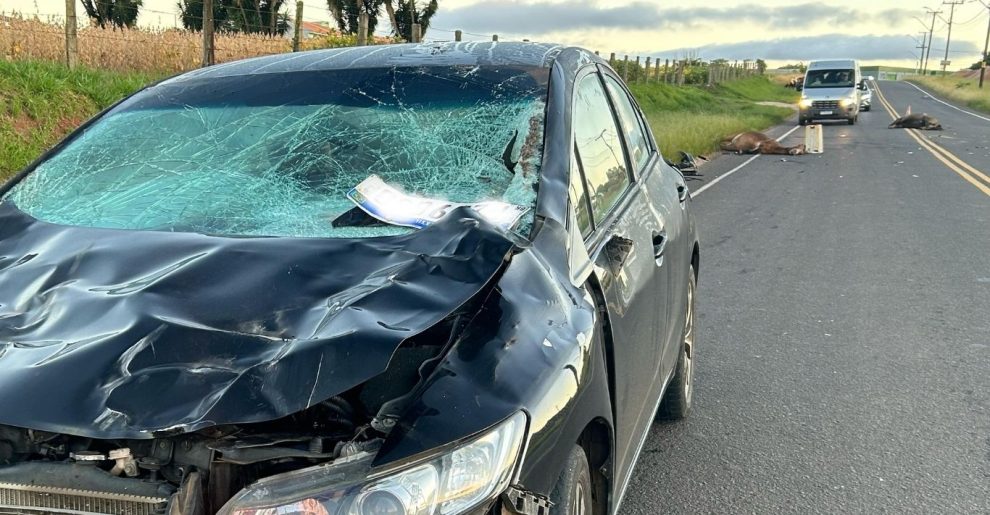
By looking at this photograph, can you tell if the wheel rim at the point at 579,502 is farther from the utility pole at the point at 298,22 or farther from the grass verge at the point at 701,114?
the utility pole at the point at 298,22

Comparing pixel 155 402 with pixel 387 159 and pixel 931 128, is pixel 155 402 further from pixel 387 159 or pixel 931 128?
pixel 931 128

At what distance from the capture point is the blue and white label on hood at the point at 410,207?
2.34 meters

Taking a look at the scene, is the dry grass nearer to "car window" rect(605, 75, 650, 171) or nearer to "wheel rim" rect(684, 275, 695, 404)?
"car window" rect(605, 75, 650, 171)

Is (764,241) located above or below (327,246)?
below

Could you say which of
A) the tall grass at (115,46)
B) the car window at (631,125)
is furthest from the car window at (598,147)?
the tall grass at (115,46)

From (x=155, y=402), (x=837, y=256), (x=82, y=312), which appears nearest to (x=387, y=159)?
(x=82, y=312)

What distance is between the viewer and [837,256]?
8133mm

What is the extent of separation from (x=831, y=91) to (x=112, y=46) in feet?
78.1

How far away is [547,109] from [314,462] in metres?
1.53

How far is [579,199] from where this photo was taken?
2.54m

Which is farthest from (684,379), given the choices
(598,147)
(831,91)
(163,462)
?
(831,91)

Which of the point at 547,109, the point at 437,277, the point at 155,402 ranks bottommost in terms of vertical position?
the point at 155,402

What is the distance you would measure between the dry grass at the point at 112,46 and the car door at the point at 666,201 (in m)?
10.4

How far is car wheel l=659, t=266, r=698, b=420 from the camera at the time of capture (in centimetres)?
401
